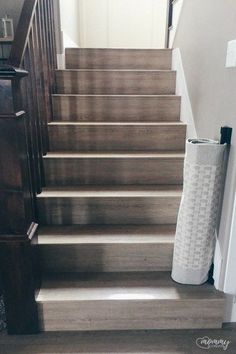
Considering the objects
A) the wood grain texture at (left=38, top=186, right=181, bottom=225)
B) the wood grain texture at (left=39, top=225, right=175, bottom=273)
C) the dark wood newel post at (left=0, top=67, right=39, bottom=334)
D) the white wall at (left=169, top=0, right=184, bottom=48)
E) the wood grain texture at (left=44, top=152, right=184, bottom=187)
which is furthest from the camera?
the white wall at (left=169, top=0, right=184, bottom=48)

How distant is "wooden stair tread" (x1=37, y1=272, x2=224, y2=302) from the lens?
155 centimetres

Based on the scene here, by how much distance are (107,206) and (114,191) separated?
0.39ft

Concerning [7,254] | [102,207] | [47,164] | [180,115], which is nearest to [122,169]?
[102,207]

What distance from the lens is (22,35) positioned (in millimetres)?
1505

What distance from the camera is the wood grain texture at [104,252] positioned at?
67.2 inches

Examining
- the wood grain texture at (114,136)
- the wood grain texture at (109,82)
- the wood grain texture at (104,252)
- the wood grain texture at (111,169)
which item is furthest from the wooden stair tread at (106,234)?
the wood grain texture at (109,82)

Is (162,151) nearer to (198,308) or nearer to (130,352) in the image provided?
(198,308)

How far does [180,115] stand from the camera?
2.45 m

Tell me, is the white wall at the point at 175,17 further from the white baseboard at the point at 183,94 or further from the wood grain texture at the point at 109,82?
the wood grain texture at the point at 109,82

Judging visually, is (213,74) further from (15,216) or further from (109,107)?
(15,216)

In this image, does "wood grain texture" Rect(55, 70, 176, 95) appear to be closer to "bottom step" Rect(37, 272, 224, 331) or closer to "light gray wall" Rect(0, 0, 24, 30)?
"light gray wall" Rect(0, 0, 24, 30)

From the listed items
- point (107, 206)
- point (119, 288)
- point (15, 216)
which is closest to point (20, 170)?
point (15, 216)

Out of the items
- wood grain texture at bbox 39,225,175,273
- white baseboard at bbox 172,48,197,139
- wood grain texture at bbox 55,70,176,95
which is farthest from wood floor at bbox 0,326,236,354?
wood grain texture at bbox 55,70,176,95

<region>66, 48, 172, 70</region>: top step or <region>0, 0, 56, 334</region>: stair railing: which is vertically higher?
<region>66, 48, 172, 70</region>: top step
